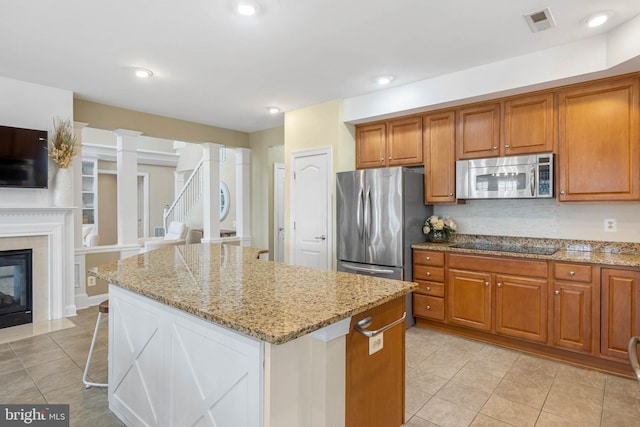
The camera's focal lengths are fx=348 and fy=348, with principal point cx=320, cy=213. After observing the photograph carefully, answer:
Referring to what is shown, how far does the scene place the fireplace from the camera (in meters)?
3.63

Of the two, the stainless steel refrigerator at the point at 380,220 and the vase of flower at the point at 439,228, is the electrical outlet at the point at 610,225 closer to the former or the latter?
the vase of flower at the point at 439,228

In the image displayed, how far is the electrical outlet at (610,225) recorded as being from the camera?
10.0 feet

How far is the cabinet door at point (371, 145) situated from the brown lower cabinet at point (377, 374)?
2577mm

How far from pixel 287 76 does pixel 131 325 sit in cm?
263

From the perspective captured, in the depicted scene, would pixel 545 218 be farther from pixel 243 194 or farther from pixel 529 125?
pixel 243 194

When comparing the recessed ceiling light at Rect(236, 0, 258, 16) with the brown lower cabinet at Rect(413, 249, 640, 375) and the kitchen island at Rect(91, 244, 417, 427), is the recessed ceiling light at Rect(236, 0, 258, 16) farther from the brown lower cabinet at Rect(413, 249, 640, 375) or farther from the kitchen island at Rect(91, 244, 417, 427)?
the brown lower cabinet at Rect(413, 249, 640, 375)

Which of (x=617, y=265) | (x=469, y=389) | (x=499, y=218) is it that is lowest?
(x=469, y=389)

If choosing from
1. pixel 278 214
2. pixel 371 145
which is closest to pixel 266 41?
pixel 371 145

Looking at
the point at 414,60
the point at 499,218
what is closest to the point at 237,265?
the point at 414,60

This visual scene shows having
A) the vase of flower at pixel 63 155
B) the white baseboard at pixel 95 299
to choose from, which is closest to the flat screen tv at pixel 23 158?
the vase of flower at pixel 63 155

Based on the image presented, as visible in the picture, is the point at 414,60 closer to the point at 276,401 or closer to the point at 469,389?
the point at 469,389

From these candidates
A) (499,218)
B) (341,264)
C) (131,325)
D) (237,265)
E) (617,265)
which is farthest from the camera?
(341,264)

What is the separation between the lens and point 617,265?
2.60 m

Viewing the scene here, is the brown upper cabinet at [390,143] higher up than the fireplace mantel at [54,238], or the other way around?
the brown upper cabinet at [390,143]
